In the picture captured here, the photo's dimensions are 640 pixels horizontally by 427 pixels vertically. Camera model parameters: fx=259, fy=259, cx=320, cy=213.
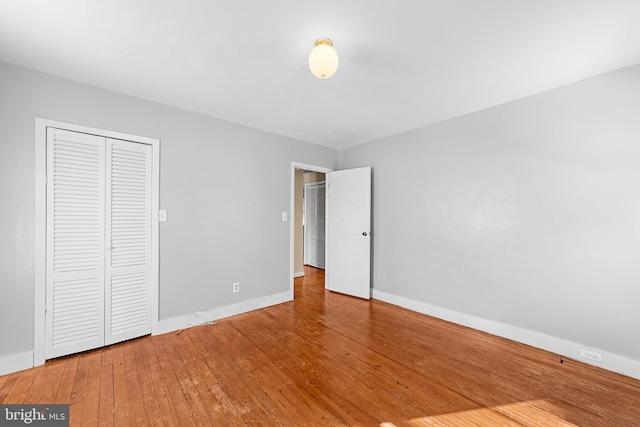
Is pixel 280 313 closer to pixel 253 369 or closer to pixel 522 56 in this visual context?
pixel 253 369

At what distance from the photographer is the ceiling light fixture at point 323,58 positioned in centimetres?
165

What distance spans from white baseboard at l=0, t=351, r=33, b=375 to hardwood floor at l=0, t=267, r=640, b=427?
5 cm

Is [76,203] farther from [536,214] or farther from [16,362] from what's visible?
[536,214]

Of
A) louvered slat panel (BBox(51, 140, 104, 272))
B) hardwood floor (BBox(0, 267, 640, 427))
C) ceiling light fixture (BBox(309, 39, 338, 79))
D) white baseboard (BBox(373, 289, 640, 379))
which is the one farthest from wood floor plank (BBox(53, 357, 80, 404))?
white baseboard (BBox(373, 289, 640, 379))

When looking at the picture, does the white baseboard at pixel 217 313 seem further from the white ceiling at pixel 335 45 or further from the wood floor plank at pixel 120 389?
the white ceiling at pixel 335 45

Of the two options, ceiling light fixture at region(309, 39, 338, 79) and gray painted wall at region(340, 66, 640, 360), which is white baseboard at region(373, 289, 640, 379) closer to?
gray painted wall at region(340, 66, 640, 360)

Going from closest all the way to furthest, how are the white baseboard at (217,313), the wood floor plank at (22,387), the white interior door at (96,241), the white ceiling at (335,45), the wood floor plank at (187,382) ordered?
1. the white ceiling at (335,45)
2. the wood floor plank at (187,382)
3. the wood floor plank at (22,387)
4. the white interior door at (96,241)
5. the white baseboard at (217,313)

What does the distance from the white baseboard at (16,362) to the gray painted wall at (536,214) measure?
3.86 m

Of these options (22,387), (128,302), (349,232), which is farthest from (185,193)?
(349,232)

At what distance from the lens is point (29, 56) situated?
1.99 m

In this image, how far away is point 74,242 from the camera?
2.34m

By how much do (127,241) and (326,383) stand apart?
233 cm

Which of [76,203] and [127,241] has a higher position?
[76,203]

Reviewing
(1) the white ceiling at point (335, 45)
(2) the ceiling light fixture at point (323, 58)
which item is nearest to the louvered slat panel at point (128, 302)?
(1) the white ceiling at point (335, 45)
